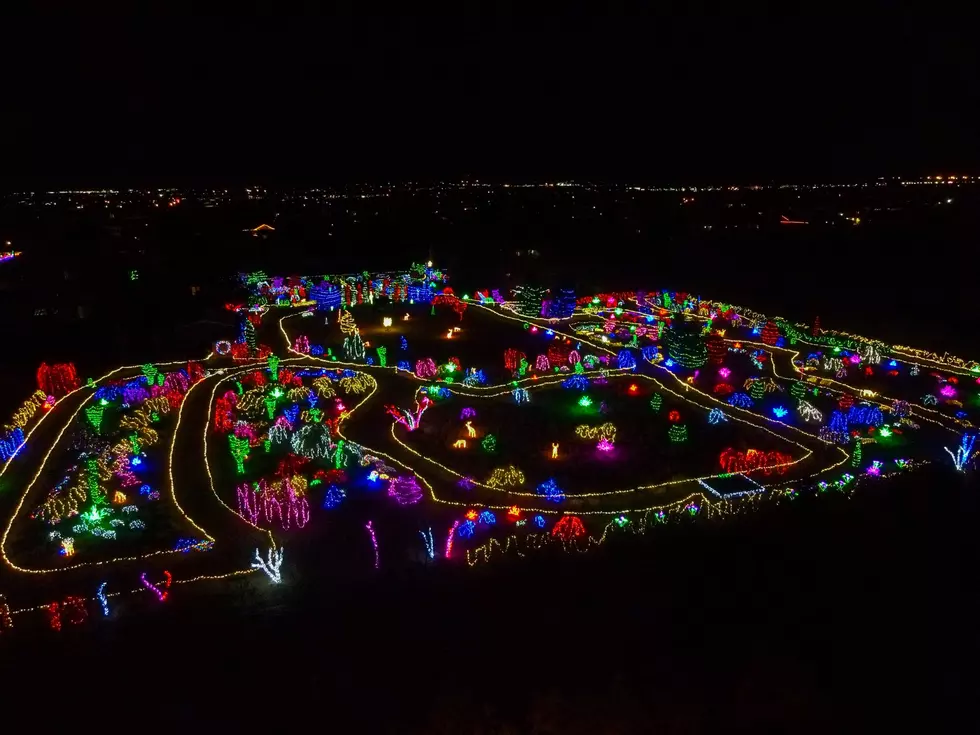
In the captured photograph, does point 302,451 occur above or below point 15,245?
below

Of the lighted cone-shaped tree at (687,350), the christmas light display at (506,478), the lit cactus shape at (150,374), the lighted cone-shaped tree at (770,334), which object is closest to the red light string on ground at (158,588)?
the christmas light display at (506,478)

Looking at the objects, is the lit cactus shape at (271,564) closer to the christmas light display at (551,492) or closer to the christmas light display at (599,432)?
the christmas light display at (551,492)

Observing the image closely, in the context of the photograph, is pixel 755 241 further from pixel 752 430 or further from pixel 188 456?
pixel 188 456

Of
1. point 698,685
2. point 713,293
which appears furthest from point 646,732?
point 713,293

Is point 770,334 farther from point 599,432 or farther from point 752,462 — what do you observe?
point 599,432

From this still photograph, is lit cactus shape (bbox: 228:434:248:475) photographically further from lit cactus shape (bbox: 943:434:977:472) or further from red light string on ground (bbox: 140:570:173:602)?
lit cactus shape (bbox: 943:434:977:472)
